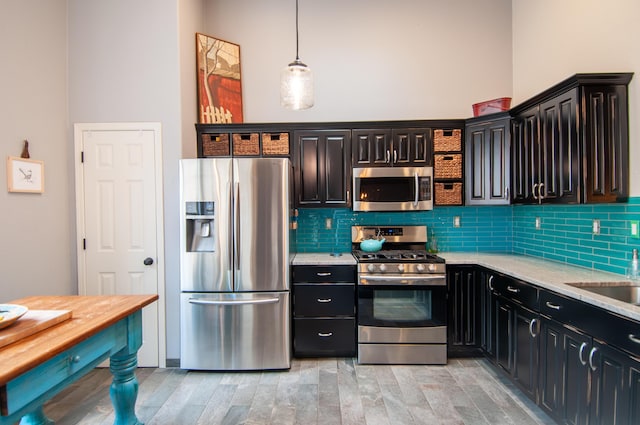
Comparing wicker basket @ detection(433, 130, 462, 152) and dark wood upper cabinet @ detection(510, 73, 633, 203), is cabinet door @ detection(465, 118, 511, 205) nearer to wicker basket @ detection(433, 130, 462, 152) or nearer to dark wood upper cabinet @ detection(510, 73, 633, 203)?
wicker basket @ detection(433, 130, 462, 152)

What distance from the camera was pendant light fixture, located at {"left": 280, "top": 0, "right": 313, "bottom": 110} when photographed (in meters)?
2.52

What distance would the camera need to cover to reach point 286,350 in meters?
2.95

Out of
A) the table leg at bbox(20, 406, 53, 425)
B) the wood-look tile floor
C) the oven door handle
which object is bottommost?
the wood-look tile floor

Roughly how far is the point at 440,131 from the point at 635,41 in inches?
59.5

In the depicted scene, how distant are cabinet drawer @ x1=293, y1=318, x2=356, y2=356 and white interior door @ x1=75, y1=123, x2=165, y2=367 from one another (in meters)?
1.31

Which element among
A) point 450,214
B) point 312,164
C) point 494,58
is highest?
point 494,58

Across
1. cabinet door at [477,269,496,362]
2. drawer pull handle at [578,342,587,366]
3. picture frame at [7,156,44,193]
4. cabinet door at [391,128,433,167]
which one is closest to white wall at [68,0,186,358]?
picture frame at [7,156,44,193]

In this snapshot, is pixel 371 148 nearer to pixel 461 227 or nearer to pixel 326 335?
pixel 461 227

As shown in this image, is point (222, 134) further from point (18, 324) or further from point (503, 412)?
point (503, 412)

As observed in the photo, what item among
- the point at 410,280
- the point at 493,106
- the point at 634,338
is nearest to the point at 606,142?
the point at 493,106

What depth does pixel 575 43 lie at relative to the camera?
2.73m

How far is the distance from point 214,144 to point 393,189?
194 centimetres

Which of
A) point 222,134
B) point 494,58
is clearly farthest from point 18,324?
point 494,58

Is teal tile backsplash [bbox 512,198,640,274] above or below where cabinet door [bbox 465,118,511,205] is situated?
below
